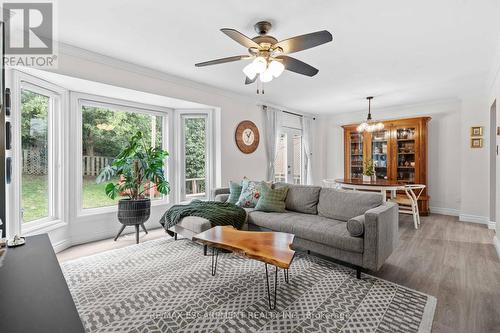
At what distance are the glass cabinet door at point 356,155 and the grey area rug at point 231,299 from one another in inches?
165

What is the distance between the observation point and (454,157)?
5.33 meters

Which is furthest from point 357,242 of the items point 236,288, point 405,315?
point 236,288

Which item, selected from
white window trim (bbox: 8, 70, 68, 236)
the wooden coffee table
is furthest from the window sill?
the wooden coffee table

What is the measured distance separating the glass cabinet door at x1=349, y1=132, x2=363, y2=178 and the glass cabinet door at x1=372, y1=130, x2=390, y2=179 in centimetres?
33

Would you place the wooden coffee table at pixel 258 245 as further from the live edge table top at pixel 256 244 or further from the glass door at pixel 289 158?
the glass door at pixel 289 158

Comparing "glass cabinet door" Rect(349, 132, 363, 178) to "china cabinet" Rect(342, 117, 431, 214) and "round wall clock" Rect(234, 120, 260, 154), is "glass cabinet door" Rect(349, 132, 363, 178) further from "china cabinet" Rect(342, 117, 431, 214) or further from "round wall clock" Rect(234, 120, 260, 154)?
"round wall clock" Rect(234, 120, 260, 154)

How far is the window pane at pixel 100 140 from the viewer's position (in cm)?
381

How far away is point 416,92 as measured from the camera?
15.6ft

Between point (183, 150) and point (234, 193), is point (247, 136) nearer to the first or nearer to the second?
point (183, 150)

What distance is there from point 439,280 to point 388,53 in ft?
8.43

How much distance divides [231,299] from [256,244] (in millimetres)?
491

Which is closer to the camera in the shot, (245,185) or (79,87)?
(79,87)

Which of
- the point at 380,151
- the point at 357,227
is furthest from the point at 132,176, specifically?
the point at 380,151

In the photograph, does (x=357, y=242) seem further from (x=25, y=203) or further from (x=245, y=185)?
(x=25, y=203)
